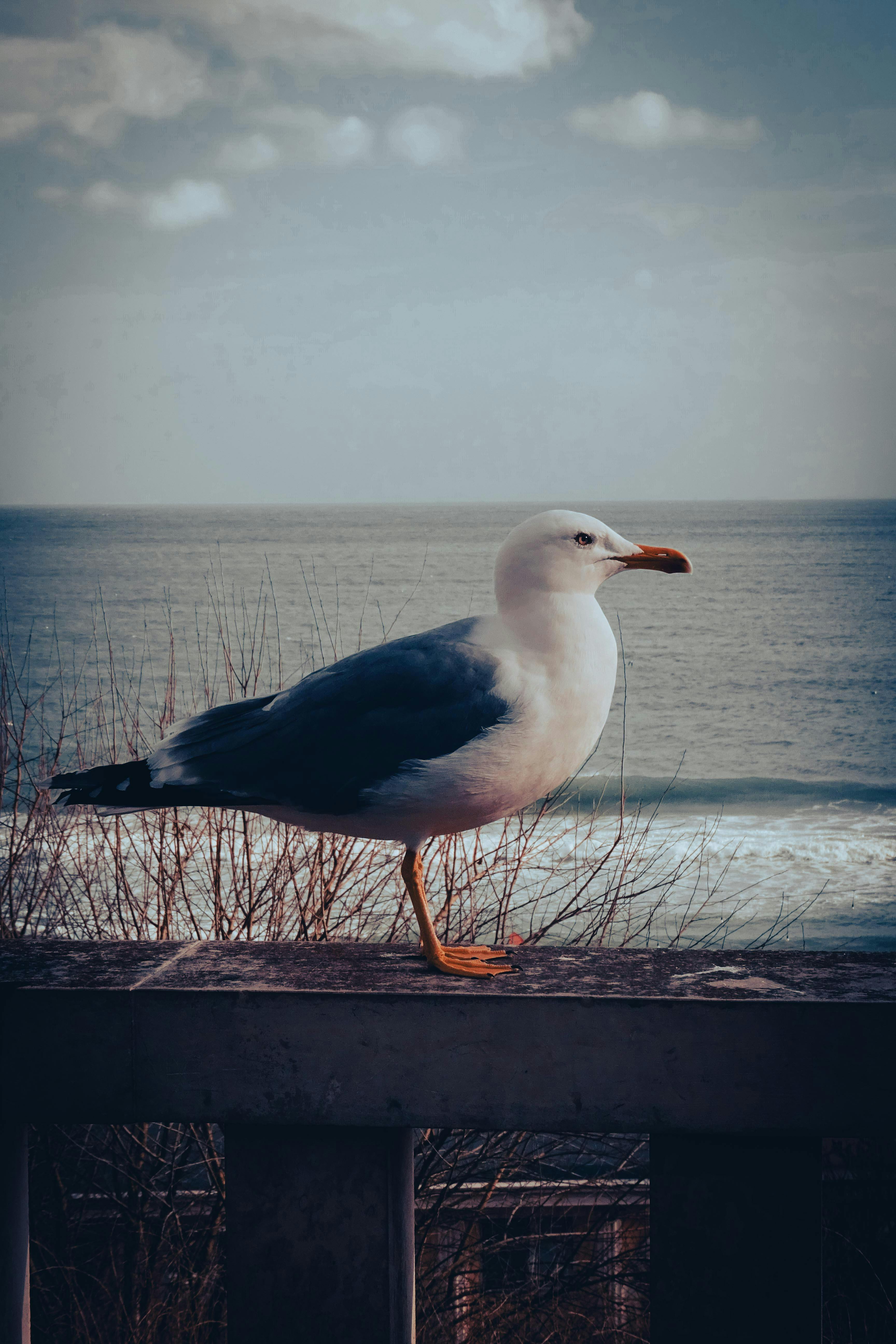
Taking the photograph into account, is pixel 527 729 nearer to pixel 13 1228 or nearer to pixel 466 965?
pixel 466 965

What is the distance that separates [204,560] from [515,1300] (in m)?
54.7

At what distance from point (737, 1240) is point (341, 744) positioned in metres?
1.09

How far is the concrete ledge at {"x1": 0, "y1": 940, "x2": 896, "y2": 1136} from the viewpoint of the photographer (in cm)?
172

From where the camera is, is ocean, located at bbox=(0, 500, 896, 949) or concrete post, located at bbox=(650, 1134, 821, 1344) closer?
concrete post, located at bbox=(650, 1134, 821, 1344)

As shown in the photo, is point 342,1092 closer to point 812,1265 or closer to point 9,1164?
point 9,1164

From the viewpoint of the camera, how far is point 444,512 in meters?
112

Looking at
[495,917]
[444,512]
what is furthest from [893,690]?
[444,512]

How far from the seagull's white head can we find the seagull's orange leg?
1.98 ft

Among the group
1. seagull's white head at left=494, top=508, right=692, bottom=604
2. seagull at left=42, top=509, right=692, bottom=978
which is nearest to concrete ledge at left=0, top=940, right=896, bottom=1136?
seagull at left=42, top=509, right=692, bottom=978

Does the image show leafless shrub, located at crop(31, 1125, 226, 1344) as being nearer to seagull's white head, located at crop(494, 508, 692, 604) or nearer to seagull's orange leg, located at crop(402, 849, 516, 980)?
seagull's orange leg, located at crop(402, 849, 516, 980)

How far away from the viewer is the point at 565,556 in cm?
211

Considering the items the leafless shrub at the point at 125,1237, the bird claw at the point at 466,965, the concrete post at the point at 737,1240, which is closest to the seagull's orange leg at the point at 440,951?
the bird claw at the point at 466,965

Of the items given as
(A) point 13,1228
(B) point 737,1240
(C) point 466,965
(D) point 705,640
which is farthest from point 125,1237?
(D) point 705,640

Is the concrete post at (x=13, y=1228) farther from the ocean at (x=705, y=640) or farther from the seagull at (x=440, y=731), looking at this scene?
the ocean at (x=705, y=640)
